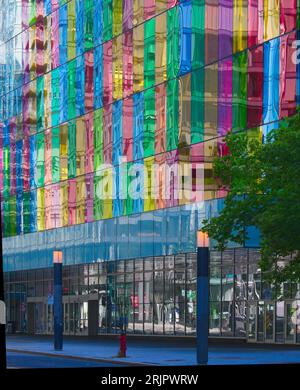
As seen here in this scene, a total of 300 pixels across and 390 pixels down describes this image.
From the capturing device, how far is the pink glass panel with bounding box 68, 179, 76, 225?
73.7m

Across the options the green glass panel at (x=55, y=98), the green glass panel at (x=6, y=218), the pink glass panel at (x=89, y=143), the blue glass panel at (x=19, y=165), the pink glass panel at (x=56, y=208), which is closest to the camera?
the pink glass panel at (x=89, y=143)

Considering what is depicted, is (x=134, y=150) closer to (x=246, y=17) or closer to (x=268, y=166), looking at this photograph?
(x=246, y=17)

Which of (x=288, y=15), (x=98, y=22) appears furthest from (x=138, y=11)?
(x=288, y=15)

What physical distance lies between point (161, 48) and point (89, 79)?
36.2ft

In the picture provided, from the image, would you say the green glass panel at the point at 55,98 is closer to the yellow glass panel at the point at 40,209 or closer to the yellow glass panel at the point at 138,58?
the yellow glass panel at the point at 40,209

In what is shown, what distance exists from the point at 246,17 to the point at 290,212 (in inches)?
1032

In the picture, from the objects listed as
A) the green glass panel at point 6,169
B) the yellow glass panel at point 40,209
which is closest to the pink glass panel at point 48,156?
the yellow glass panel at point 40,209

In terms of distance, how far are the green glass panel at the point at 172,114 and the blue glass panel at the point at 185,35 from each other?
138 centimetres

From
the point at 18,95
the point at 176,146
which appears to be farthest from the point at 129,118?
the point at 18,95

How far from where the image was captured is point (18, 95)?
276ft

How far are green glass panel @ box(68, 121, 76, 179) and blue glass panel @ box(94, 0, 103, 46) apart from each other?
7040 millimetres

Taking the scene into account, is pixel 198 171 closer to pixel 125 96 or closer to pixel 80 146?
pixel 125 96

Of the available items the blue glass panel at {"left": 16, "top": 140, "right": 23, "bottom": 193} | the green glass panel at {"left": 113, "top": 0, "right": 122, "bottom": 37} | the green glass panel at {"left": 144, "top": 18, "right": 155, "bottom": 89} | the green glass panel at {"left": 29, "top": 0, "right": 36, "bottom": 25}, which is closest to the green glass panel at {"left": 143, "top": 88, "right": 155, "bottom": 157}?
the green glass panel at {"left": 144, "top": 18, "right": 155, "bottom": 89}

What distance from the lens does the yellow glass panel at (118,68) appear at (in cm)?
6600
